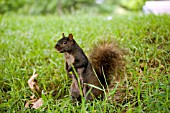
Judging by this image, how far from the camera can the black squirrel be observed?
2.30 metres

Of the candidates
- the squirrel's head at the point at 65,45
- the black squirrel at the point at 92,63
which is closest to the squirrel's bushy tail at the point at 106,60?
the black squirrel at the point at 92,63

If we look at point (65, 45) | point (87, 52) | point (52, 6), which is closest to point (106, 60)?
point (65, 45)

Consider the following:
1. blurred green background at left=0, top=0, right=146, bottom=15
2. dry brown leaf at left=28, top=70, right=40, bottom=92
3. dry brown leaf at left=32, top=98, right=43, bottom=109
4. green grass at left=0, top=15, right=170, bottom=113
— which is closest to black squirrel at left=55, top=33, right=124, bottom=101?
green grass at left=0, top=15, right=170, bottom=113

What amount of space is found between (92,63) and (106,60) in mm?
141

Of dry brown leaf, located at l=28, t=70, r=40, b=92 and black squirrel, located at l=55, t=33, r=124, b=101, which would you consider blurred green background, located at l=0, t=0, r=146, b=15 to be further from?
black squirrel, located at l=55, t=33, r=124, b=101

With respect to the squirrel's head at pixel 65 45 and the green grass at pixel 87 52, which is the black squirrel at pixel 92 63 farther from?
the green grass at pixel 87 52

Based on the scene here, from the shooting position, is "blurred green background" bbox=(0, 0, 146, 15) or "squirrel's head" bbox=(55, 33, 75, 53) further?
"blurred green background" bbox=(0, 0, 146, 15)

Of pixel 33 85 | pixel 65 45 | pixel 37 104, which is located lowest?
pixel 37 104

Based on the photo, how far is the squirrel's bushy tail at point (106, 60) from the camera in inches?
97.0

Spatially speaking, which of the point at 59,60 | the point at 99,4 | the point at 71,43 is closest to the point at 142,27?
the point at 59,60

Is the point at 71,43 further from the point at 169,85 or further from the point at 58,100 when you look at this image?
the point at 169,85

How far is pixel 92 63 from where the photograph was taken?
99.0 inches

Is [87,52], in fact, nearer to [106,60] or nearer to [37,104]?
[106,60]

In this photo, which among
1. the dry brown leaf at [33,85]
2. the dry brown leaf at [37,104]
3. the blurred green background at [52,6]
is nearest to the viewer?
the dry brown leaf at [37,104]
